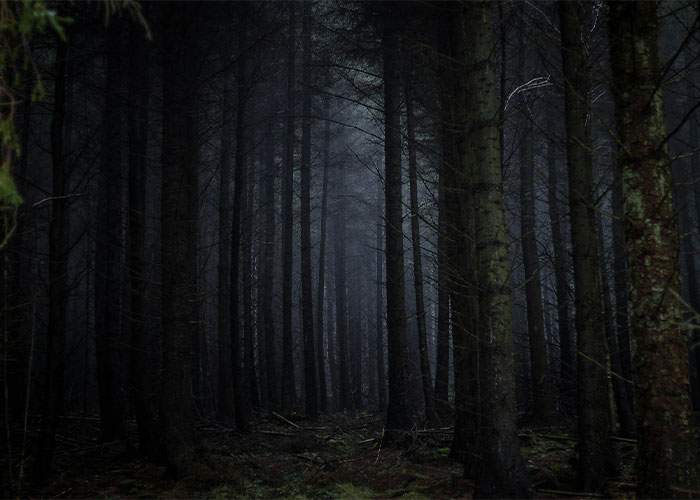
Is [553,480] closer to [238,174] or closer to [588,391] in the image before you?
[588,391]

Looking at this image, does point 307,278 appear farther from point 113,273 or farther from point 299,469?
point 299,469

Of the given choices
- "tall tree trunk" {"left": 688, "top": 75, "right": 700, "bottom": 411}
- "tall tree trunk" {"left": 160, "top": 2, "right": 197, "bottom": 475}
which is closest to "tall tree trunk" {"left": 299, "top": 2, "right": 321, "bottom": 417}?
"tall tree trunk" {"left": 160, "top": 2, "right": 197, "bottom": 475}

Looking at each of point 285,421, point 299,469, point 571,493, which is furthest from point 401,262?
point 285,421

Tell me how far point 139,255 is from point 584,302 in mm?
7565

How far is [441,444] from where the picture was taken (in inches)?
399

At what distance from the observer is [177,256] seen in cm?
805

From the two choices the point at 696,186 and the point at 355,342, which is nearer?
the point at 696,186

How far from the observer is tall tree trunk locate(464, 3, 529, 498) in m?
4.86

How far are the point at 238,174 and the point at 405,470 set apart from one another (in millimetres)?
7817

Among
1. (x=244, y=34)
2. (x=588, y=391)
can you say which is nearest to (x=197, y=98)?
(x=244, y=34)

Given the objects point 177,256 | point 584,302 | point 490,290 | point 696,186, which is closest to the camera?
point 490,290

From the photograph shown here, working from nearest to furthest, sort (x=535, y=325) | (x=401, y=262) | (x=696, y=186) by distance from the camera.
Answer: (x=401, y=262), (x=535, y=325), (x=696, y=186)

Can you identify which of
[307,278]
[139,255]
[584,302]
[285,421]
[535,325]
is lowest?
[285,421]

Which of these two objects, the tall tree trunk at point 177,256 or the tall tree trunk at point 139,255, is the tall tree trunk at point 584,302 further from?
the tall tree trunk at point 139,255
